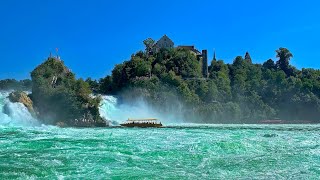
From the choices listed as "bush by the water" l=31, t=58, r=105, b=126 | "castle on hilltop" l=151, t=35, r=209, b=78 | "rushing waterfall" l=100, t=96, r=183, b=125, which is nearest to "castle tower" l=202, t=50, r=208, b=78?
"castle on hilltop" l=151, t=35, r=209, b=78

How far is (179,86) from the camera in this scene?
80188 millimetres

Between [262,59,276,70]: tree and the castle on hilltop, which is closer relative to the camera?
the castle on hilltop

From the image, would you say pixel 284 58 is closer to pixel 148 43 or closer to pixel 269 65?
pixel 269 65

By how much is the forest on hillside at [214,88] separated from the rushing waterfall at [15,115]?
24.8m

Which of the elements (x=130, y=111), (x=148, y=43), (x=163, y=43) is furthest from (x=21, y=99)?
(x=163, y=43)

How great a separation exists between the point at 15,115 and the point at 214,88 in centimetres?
4621

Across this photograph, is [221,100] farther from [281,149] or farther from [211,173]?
[211,173]

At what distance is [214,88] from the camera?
85625mm

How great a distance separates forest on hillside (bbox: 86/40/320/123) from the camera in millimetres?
78500

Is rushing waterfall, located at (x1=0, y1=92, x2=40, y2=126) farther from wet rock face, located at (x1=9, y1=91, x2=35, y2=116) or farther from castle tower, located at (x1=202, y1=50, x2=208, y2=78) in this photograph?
castle tower, located at (x1=202, y1=50, x2=208, y2=78)

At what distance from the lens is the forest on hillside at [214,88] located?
78500 mm

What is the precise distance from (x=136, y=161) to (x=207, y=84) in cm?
7014

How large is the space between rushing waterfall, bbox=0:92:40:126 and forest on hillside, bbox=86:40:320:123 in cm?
2478

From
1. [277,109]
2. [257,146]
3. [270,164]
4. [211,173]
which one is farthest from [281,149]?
[277,109]
